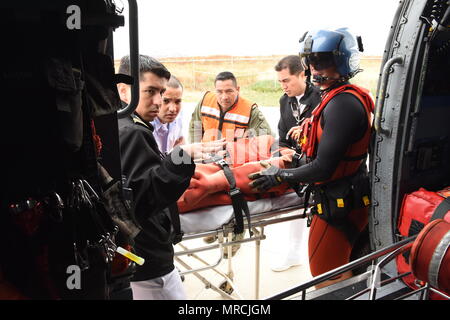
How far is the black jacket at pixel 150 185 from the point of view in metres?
1.60

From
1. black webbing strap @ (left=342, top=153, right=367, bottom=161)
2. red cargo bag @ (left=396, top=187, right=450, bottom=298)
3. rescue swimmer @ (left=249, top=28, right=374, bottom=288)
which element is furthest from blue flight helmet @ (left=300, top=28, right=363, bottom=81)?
red cargo bag @ (left=396, top=187, right=450, bottom=298)

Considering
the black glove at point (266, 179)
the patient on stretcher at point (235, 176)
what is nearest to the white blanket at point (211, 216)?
the patient on stretcher at point (235, 176)

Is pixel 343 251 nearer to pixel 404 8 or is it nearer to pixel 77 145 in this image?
pixel 404 8

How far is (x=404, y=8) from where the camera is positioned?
2223 mm

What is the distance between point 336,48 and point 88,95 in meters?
1.81

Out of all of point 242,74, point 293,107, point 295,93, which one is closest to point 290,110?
point 293,107

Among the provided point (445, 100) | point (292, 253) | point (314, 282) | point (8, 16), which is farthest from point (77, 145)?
point (292, 253)

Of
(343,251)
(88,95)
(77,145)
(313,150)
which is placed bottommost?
(343,251)

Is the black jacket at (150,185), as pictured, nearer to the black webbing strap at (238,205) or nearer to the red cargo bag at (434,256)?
the black webbing strap at (238,205)

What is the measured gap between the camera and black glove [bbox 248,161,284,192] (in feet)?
8.24

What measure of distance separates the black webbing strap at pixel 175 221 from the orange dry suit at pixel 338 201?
0.99 meters

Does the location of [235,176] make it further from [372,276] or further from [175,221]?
[372,276]

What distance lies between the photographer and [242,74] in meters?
11.9

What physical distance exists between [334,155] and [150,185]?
1.26 meters
